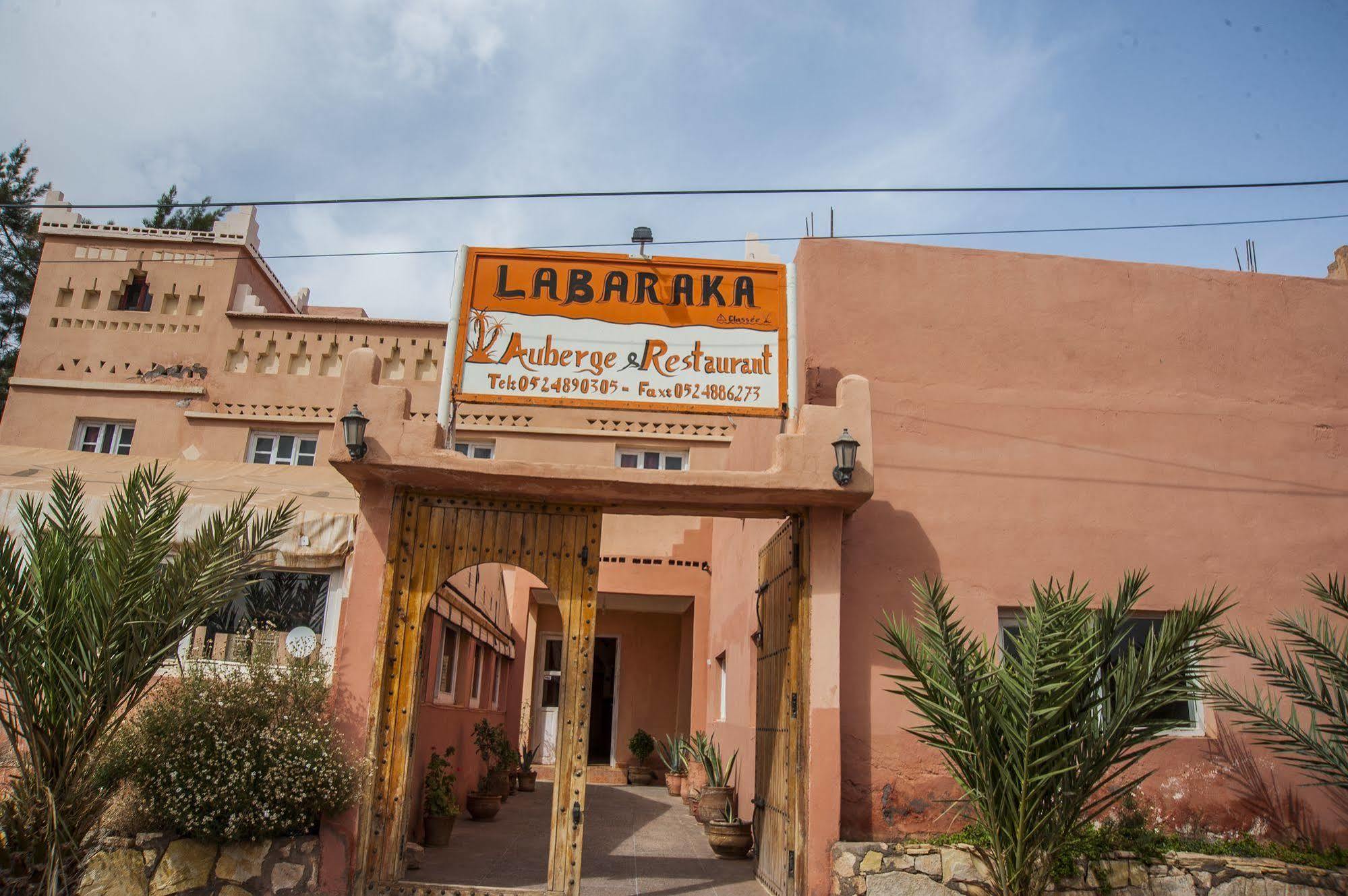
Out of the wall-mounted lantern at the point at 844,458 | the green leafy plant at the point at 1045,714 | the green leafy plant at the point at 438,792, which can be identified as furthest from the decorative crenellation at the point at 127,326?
the green leafy plant at the point at 1045,714

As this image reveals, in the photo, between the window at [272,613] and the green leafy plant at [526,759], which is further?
the green leafy plant at [526,759]

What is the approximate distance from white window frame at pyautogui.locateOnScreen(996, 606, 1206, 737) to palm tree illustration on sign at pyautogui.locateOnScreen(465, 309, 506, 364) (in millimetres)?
5006

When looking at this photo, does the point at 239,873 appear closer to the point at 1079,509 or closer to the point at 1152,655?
the point at 1152,655

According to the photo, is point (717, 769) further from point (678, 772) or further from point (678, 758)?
point (678, 758)

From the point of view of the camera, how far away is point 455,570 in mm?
8367

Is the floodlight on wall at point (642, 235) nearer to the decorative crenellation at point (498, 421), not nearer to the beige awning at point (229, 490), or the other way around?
the beige awning at point (229, 490)

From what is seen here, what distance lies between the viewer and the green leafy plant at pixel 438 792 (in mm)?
10570

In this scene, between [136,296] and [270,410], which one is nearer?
[270,410]

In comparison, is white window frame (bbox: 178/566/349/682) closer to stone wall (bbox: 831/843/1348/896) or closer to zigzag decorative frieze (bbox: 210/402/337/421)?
stone wall (bbox: 831/843/1348/896)

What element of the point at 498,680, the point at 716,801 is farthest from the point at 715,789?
the point at 498,680

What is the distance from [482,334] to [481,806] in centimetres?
734

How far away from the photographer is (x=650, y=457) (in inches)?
758

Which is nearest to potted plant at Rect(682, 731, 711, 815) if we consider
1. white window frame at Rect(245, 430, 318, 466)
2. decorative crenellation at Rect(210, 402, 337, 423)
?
white window frame at Rect(245, 430, 318, 466)

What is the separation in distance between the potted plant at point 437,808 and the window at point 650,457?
355 inches
